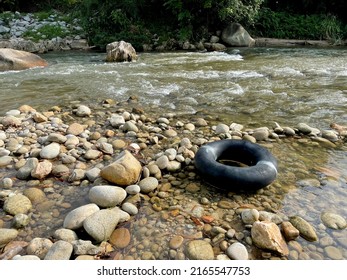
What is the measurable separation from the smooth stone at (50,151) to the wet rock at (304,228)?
206cm

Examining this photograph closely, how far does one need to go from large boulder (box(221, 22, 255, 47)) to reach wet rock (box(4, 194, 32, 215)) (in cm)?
1132

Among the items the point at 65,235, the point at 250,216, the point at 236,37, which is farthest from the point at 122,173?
the point at 236,37

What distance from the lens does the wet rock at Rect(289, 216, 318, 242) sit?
176 centimetres

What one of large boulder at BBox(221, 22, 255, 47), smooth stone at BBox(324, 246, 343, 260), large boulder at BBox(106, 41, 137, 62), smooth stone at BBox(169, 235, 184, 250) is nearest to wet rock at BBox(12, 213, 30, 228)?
smooth stone at BBox(169, 235, 184, 250)

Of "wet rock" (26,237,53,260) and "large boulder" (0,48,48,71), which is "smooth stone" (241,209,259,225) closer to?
"wet rock" (26,237,53,260)

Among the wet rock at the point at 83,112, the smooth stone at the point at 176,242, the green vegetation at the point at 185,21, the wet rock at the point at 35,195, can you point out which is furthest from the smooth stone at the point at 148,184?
the green vegetation at the point at 185,21

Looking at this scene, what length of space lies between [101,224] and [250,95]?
3572 mm

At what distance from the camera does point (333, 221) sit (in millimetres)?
1865

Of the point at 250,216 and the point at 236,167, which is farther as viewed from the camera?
the point at 236,167

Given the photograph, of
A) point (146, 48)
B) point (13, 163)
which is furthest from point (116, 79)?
point (146, 48)

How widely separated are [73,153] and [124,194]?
884 mm

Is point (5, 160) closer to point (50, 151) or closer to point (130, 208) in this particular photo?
point (50, 151)

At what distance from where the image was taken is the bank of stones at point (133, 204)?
168 centimetres

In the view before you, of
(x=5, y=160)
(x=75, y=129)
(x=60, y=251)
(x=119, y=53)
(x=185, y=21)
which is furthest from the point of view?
(x=185, y=21)
